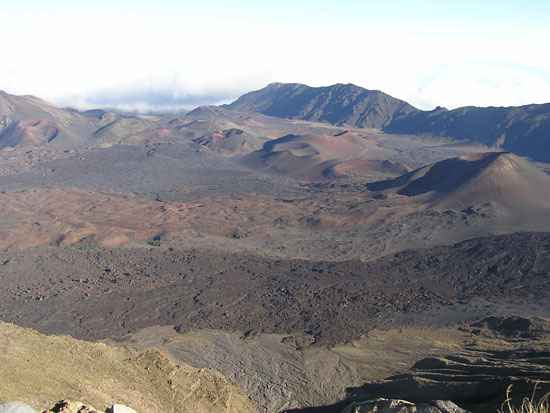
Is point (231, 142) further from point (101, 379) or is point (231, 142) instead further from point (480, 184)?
point (101, 379)

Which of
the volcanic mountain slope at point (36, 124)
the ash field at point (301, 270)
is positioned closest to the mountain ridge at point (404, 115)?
the ash field at point (301, 270)

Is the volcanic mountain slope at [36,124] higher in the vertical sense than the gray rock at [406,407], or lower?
higher

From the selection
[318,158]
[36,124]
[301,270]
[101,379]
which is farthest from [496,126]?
[101,379]

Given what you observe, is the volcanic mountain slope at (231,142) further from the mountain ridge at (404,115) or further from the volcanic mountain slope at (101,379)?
the volcanic mountain slope at (101,379)

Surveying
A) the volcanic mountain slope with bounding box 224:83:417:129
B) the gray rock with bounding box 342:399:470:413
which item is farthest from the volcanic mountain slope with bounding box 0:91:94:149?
the gray rock with bounding box 342:399:470:413

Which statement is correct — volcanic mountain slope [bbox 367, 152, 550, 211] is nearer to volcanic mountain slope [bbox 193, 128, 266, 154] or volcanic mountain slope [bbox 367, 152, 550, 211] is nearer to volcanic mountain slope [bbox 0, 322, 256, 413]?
volcanic mountain slope [bbox 0, 322, 256, 413]

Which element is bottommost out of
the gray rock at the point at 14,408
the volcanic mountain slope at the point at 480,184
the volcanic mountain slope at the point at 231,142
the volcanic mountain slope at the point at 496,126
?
the gray rock at the point at 14,408
